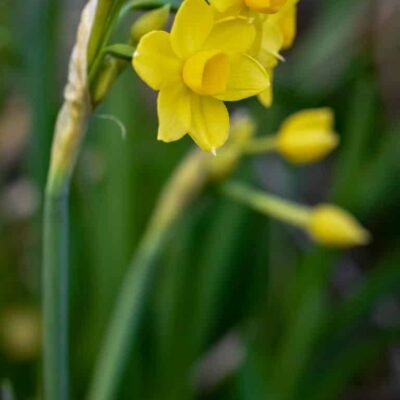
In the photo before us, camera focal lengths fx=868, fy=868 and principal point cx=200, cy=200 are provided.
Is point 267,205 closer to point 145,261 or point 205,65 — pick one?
point 145,261

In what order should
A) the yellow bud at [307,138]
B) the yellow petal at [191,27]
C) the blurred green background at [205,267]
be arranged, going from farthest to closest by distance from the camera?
the blurred green background at [205,267] < the yellow bud at [307,138] < the yellow petal at [191,27]

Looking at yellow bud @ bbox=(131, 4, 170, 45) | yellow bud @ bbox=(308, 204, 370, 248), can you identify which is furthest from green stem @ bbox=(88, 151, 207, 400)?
yellow bud @ bbox=(131, 4, 170, 45)

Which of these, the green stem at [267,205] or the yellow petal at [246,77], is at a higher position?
the yellow petal at [246,77]

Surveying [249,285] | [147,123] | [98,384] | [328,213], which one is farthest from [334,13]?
[98,384]

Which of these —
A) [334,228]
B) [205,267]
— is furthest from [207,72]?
[205,267]

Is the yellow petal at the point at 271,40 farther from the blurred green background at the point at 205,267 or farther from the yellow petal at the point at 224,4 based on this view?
the blurred green background at the point at 205,267

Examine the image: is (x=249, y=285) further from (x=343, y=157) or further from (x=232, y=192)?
(x=232, y=192)

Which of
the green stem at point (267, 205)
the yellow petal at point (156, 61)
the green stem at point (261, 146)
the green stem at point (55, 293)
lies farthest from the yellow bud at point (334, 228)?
the yellow petal at point (156, 61)
